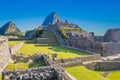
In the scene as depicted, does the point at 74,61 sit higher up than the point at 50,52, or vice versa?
the point at 50,52

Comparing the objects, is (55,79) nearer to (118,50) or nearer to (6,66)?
(6,66)

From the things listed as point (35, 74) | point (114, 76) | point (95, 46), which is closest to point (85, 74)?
point (114, 76)

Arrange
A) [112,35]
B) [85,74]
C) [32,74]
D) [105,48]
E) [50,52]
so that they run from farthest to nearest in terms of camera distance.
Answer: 1. [112,35]
2. [105,48]
3. [50,52]
4. [85,74]
5. [32,74]

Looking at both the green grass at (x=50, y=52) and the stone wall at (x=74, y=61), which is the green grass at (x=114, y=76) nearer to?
the stone wall at (x=74, y=61)

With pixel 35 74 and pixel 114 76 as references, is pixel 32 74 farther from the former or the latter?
pixel 114 76

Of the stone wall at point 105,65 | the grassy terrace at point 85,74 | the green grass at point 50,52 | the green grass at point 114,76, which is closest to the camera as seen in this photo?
the grassy terrace at point 85,74

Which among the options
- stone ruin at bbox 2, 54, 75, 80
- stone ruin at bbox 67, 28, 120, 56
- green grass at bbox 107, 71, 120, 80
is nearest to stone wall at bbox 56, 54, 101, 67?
green grass at bbox 107, 71, 120, 80

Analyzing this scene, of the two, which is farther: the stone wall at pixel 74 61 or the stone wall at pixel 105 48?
the stone wall at pixel 105 48

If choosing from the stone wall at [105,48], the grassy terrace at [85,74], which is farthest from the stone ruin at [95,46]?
the grassy terrace at [85,74]

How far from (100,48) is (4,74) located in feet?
111

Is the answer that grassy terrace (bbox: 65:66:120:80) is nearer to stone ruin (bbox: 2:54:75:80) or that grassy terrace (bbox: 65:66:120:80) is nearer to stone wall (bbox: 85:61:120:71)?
stone wall (bbox: 85:61:120:71)

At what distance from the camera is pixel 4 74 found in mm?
13984

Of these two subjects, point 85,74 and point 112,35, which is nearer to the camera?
point 85,74

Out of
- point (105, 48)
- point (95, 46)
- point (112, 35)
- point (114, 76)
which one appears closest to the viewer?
point (114, 76)
